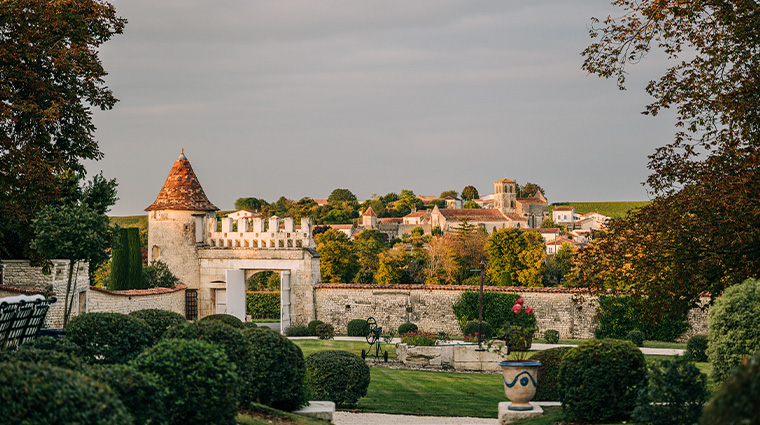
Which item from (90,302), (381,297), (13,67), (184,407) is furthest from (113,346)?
(381,297)

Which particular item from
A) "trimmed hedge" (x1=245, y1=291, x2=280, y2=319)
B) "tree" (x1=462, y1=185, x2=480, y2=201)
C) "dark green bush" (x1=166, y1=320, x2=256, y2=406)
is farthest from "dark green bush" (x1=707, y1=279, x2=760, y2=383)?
"tree" (x1=462, y1=185, x2=480, y2=201)

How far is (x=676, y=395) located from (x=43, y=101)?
16175 millimetres

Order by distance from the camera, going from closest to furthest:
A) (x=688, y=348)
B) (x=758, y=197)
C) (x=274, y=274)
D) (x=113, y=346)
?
(x=113, y=346) → (x=758, y=197) → (x=688, y=348) → (x=274, y=274)

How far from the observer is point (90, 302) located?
20.7 metres

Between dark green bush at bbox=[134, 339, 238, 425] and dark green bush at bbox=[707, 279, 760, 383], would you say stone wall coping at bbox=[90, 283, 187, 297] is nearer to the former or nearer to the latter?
dark green bush at bbox=[134, 339, 238, 425]

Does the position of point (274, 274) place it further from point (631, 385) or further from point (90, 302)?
point (631, 385)

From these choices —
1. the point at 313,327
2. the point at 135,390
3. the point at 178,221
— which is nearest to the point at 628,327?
the point at 313,327

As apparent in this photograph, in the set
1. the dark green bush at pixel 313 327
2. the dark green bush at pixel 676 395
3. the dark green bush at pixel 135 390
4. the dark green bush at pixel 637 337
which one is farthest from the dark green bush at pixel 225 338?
the dark green bush at pixel 313 327

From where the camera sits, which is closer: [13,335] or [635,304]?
[13,335]

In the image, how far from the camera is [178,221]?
30.1m

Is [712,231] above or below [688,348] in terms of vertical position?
above

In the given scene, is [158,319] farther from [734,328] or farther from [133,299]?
[133,299]

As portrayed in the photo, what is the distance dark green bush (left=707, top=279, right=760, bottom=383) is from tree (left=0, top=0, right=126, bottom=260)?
512 inches

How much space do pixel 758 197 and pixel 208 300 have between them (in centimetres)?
Result: 2448
